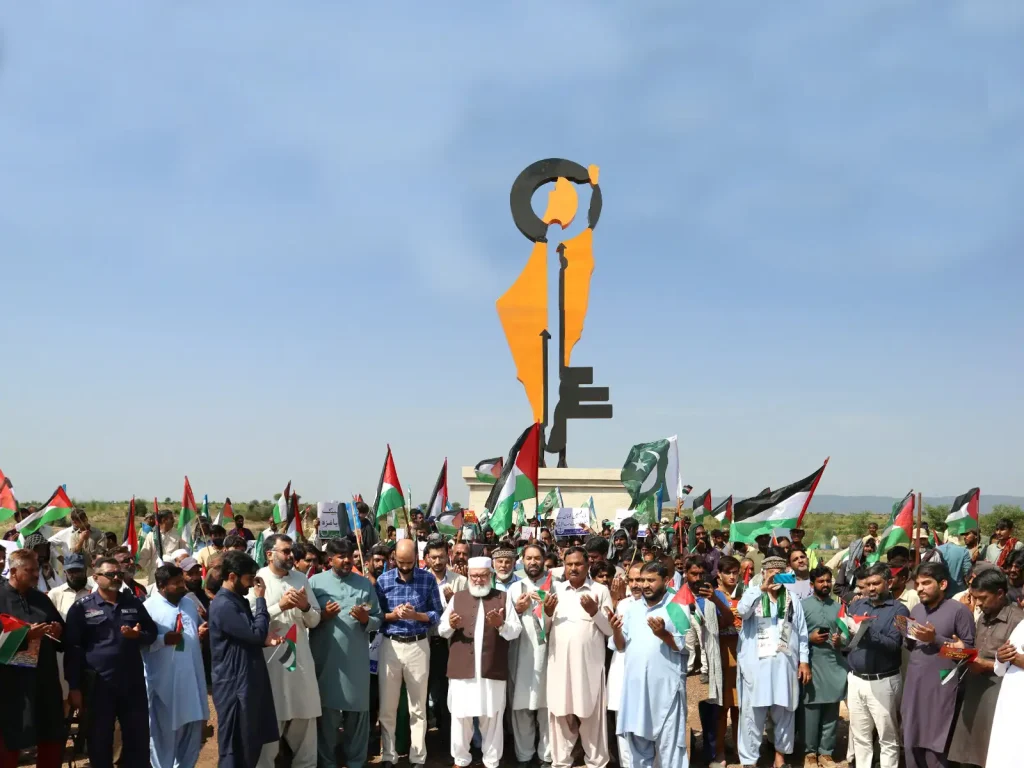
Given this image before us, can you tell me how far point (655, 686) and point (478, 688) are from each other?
1.46 m

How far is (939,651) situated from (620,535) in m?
6.52

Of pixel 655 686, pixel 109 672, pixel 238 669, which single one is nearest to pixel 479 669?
pixel 655 686

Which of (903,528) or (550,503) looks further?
(550,503)

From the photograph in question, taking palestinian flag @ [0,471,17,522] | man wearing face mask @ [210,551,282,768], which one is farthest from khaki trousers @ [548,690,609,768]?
palestinian flag @ [0,471,17,522]

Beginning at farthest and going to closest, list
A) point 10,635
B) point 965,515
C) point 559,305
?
point 559,305
point 965,515
point 10,635

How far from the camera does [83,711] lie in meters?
6.75

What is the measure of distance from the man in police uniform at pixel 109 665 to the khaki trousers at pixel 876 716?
16.9 feet

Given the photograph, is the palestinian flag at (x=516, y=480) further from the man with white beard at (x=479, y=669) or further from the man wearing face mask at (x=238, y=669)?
the man wearing face mask at (x=238, y=669)

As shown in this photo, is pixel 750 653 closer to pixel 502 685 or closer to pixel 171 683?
pixel 502 685

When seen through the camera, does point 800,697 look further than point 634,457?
No

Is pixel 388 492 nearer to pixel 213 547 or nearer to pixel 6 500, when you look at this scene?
pixel 213 547

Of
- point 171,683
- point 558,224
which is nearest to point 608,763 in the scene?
point 171,683

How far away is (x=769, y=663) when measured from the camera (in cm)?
721

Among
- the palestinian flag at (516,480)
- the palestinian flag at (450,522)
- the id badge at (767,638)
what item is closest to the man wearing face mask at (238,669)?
the id badge at (767,638)
